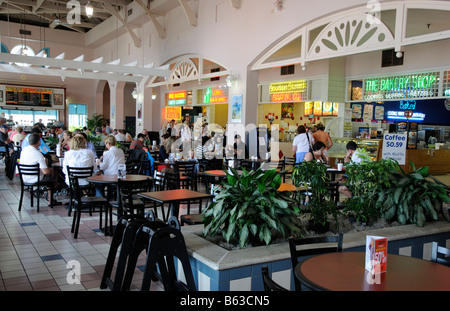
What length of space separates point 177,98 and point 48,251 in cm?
1312

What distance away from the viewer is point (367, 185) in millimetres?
4305

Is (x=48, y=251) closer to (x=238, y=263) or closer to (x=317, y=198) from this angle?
(x=238, y=263)

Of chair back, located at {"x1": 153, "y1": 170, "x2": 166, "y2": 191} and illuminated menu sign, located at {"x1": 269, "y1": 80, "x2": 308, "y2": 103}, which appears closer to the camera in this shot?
chair back, located at {"x1": 153, "y1": 170, "x2": 166, "y2": 191}

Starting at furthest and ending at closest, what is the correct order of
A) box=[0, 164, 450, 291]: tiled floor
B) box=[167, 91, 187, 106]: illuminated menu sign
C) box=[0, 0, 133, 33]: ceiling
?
1. box=[167, 91, 187, 106]: illuminated menu sign
2. box=[0, 0, 133, 33]: ceiling
3. box=[0, 164, 450, 291]: tiled floor

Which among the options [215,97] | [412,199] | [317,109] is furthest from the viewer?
[215,97]

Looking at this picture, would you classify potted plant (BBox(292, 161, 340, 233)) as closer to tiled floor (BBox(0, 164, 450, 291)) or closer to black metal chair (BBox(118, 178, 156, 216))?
tiled floor (BBox(0, 164, 450, 291))

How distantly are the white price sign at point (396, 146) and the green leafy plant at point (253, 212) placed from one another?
5324 mm

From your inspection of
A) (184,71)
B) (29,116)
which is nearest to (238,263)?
(184,71)

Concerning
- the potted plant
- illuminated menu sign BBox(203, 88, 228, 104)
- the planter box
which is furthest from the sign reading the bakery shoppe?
the planter box

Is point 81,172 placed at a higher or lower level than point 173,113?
lower

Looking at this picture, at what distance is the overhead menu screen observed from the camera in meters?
19.2

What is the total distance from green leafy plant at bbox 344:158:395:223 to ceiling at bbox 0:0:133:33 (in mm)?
11989
